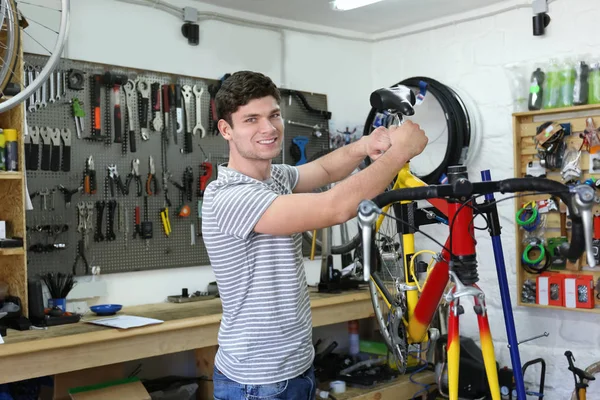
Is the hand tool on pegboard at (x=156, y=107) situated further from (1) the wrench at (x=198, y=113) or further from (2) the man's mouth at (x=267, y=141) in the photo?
(2) the man's mouth at (x=267, y=141)

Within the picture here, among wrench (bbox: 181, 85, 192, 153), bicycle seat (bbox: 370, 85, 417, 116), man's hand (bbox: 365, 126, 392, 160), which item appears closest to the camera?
man's hand (bbox: 365, 126, 392, 160)

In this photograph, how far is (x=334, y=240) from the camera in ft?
14.3

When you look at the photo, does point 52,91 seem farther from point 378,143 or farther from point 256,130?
point 378,143

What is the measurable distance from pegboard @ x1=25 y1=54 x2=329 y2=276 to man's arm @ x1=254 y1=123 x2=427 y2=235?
6.42ft

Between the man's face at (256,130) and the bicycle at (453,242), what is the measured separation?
14.1 inches

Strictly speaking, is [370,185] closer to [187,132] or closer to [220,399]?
[220,399]

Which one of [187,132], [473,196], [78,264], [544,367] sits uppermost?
[187,132]

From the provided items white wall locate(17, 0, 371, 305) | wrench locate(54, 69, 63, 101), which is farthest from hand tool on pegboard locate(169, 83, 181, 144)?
wrench locate(54, 69, 63, 101)

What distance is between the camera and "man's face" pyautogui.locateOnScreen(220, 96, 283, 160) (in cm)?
180

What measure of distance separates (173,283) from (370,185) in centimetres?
235

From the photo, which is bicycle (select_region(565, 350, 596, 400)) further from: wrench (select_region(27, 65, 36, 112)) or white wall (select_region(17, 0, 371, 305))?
wrench (select_region(27, 65, 36, 112))

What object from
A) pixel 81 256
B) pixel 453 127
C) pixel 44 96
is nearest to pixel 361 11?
pixel 453 127

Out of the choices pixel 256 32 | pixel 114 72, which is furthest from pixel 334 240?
pixel 114 72

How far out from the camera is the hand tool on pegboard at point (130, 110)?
3.55 metres
